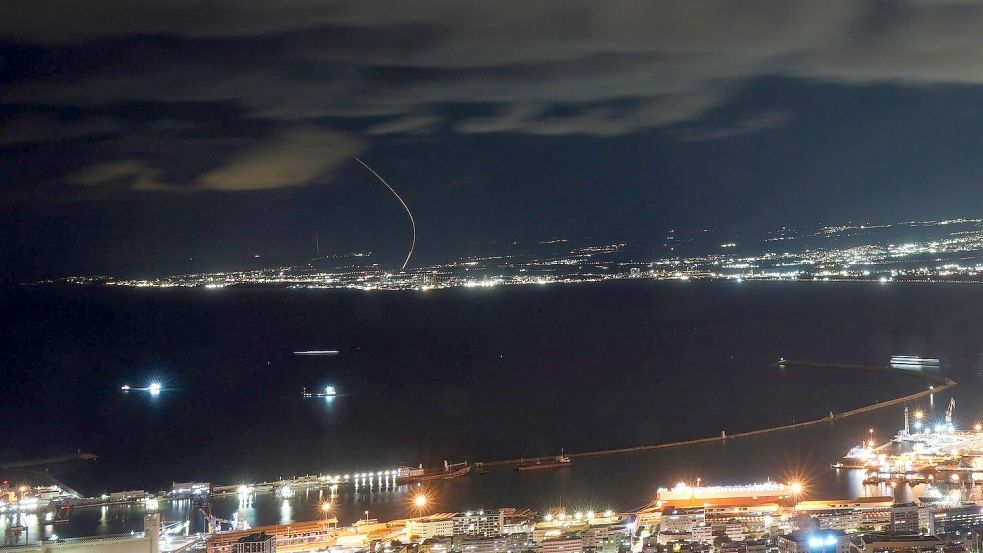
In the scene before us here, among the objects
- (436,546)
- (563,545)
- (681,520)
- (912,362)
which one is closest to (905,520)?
(681,520)

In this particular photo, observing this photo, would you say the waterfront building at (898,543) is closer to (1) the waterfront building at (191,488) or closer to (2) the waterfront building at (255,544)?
(2) the waterfront building at (255,544)

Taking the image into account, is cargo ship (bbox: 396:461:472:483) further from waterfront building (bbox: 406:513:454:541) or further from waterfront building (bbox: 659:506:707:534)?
waterfront building (bbox: 659:506:707:534)

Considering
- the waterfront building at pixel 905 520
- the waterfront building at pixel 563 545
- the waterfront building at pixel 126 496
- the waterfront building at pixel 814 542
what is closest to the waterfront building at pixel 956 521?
the waterfront building at pixel 905 520

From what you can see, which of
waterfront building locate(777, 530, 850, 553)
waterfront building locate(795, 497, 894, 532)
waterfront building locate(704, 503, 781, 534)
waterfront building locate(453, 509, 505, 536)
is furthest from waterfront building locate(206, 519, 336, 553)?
waterfront building locate(795, 497, 894, 532)

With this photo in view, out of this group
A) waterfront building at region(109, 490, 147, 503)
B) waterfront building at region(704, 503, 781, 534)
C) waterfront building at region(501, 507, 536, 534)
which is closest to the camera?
waterfront building at region(704, 503, 781, 534)

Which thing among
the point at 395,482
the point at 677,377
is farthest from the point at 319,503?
the point at 677,377

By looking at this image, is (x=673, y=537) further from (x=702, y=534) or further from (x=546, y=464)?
(x=546, y=464)

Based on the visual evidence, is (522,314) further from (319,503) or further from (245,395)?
(319,503)
